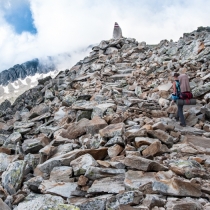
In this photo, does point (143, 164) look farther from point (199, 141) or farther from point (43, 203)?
point (199, 141)

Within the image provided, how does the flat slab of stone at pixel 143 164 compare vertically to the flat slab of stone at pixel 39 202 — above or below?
above

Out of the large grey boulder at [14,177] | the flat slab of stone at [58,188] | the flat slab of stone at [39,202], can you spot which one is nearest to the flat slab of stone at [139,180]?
the flat slab of stone at [58,188]

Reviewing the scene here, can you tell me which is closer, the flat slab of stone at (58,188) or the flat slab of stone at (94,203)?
the flat slab of stone at (94,203)

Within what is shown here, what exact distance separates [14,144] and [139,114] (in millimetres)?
8001

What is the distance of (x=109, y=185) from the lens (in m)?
7.45

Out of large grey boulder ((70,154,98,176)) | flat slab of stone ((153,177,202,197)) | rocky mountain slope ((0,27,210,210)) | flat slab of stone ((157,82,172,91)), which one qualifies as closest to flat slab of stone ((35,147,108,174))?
rocky mountain slope ((0,27,210,210))

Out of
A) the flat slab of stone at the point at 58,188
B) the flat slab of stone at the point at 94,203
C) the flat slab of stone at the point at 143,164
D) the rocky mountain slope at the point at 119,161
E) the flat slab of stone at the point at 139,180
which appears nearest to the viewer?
the flat slab of stone at the point at 94,203

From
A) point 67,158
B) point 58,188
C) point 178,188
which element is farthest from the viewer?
point 67,158

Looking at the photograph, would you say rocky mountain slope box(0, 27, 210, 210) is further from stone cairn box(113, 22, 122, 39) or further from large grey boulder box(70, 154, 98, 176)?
stone cairn box(113, 22, 122, 39)

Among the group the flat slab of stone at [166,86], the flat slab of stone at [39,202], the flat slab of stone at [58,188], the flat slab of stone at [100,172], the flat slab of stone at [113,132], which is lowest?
the flat slab of stone at [39,202]

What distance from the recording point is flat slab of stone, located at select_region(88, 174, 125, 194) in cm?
718

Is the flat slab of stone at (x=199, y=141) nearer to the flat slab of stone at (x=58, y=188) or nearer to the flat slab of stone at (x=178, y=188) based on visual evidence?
the flat slab of stone at (x=178, y=188)

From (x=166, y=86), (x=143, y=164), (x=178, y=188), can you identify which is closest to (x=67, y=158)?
(x=143, y=164)

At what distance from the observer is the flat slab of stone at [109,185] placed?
718 centimetres
